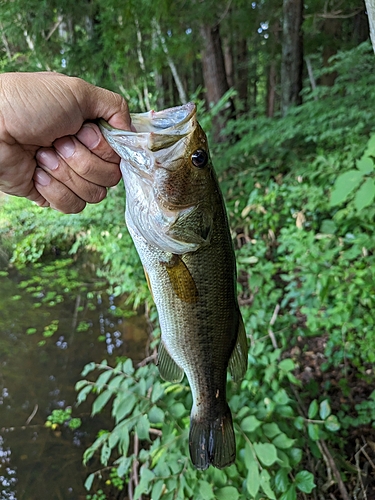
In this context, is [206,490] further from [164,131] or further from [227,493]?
[164,131]

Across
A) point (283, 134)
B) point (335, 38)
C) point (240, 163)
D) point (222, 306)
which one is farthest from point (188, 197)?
point (335, 38)

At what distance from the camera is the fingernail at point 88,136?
1.31 m

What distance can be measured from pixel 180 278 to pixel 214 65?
6177 millimetres

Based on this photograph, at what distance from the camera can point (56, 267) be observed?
704 centimetres

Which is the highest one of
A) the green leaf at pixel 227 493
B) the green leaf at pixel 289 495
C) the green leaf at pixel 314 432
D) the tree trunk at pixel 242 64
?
the tree trunk at pixel 242 64

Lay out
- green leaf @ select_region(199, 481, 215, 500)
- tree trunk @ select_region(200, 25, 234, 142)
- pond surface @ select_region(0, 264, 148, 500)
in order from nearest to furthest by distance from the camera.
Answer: green leaf @ select_region(199, 481, 215, 500)
pond surface @ select_region(0, 264, 148, 500)
tree trunk @ select_region(200, 25, 234, 142)

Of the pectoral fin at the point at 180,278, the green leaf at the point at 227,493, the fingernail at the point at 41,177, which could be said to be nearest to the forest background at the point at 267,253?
the green leaf at the point at 227,493

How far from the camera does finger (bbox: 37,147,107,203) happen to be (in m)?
1.39

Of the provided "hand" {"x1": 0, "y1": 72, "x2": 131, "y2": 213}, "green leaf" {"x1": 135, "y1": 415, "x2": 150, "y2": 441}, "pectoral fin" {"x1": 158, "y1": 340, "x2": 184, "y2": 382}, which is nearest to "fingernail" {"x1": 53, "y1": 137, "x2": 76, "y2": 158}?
"hand" {"x1": 0, "y1": 72, "x2": 131, "y2": 213}

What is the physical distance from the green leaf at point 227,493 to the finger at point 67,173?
136 centimetres

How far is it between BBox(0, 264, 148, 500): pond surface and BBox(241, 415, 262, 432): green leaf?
2.16 meters

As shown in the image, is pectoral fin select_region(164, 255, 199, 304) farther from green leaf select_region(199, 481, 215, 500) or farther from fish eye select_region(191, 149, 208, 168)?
green leaf select_region(199, 481, 215, 500)

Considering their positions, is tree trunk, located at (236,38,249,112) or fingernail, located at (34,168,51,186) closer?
fingernail, located at (34,168,51,186)

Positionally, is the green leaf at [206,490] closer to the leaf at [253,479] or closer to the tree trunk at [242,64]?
the leaf at [253,479]
